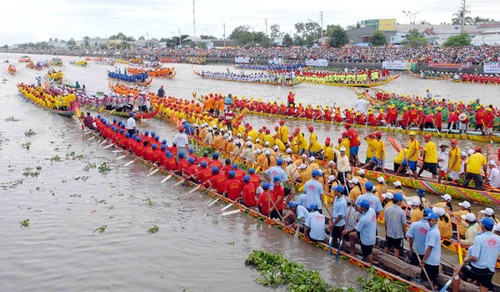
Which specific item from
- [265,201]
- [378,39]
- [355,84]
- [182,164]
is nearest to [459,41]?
[378,39]

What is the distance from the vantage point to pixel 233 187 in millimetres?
11648

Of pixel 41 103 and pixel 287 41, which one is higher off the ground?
pixel 287 41

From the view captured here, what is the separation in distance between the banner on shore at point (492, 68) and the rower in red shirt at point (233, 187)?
40.4 metres

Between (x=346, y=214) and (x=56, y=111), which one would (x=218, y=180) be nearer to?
(x=346, y=214)

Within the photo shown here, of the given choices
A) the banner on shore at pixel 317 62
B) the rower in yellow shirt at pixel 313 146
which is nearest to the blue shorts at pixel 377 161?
the rower in yellow shirt at pixel 313 146

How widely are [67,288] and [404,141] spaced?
51.3ft

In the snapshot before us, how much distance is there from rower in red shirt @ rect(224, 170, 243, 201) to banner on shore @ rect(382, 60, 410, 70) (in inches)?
1733

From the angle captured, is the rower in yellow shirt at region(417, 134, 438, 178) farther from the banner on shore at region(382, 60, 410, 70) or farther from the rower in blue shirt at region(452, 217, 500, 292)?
the banner on shore at region(382, 60, 410, 70)

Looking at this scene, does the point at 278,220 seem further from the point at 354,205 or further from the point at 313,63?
the point at 313,63

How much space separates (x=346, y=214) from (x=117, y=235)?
5479 mm

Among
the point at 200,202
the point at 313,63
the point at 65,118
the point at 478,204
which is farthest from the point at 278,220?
the point at 313,63

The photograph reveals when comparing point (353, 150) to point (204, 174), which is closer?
point (204, 174)

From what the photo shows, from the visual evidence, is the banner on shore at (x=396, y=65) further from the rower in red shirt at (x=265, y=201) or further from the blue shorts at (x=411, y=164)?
the rower in red shirt at (x=265, y=201)

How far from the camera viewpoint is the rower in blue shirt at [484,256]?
6664 mm
